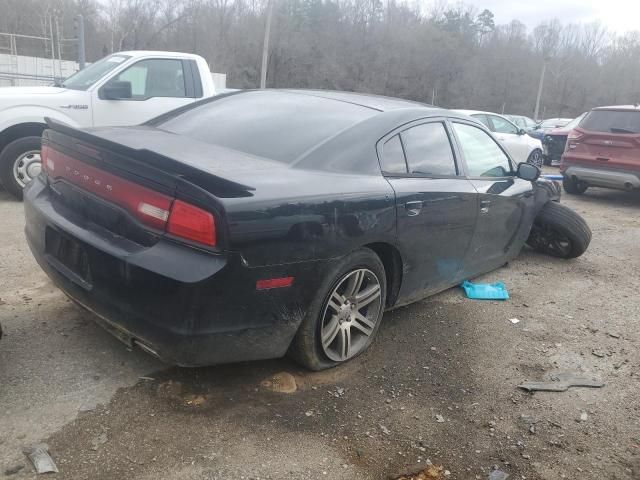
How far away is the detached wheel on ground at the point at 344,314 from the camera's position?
9.73ft

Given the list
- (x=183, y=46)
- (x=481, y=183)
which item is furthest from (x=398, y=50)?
(x=481, y=183)

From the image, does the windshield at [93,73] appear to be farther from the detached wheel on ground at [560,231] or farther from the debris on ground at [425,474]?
the debris on ground at [425,474]

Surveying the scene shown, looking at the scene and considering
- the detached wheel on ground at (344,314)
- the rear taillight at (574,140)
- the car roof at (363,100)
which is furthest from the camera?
the rear taillight at (574,140)

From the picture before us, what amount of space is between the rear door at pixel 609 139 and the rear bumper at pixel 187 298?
8.45 metres

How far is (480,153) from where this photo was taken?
4.51 meters

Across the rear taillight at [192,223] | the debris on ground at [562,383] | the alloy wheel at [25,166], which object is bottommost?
the debris on ground at [562,383]

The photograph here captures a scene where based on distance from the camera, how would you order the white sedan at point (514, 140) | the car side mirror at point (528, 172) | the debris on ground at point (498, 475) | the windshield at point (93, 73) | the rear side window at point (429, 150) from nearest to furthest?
the debris on ground at point (498, 475)
the rear side window at point (429, 150)
the car side mirror at point (528, 172)
the windshield at point (93, 73)
the white sedan at point (514, 140)

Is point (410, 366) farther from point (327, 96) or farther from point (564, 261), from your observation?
Answer: point (564, 261)

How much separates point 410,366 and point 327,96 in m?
1.94

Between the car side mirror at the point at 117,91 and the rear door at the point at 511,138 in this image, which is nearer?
the car side mirror at the point at 117,91

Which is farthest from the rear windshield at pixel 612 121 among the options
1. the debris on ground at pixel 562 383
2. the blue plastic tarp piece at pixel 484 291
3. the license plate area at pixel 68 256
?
the license plate area at pixel 68 256

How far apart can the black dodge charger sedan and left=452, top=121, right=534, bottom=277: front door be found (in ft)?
0.19

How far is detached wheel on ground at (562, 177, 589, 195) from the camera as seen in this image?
10527mm

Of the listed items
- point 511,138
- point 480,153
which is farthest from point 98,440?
point 511,138
